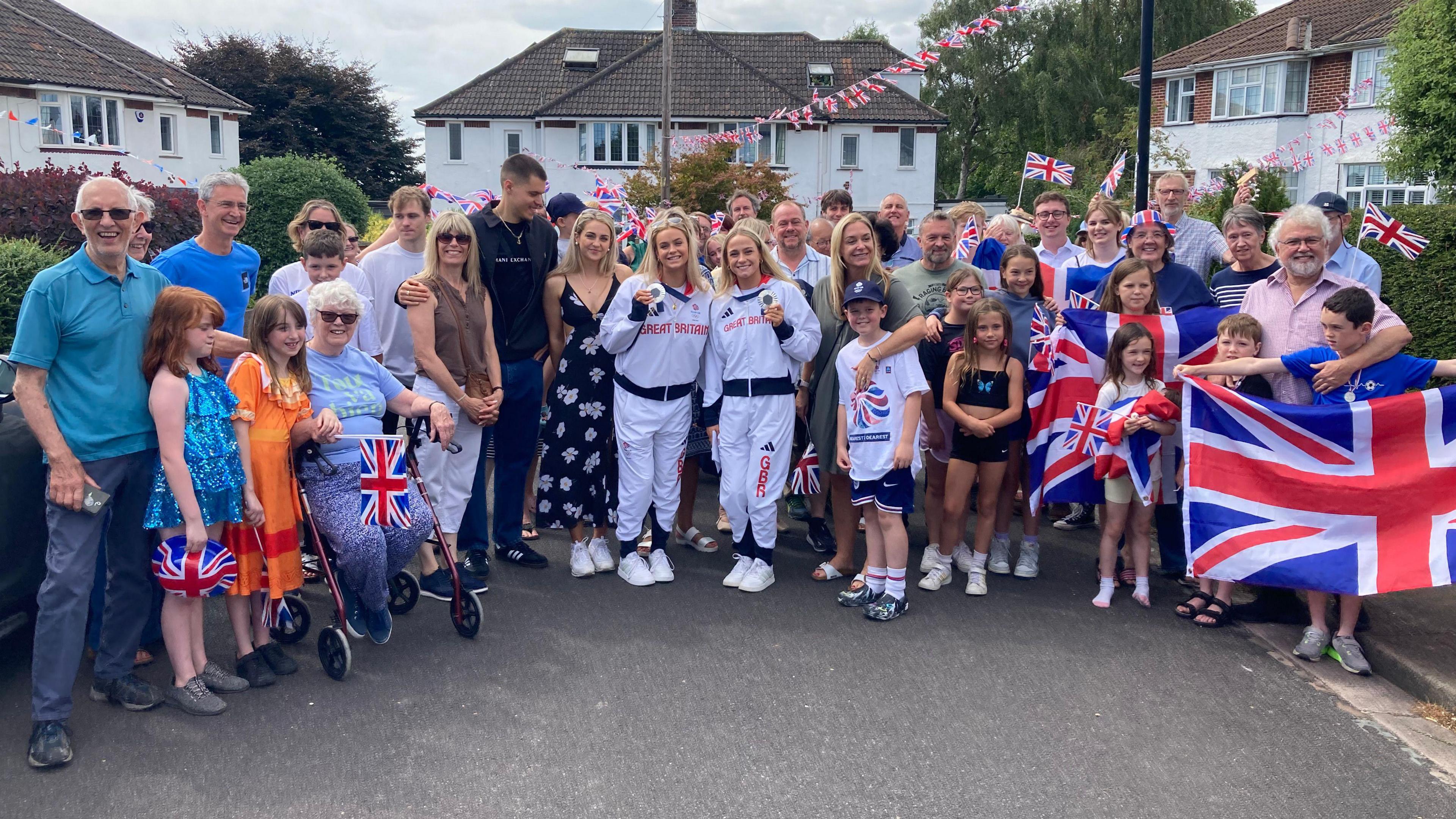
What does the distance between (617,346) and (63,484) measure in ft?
9.55

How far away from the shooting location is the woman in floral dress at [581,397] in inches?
256

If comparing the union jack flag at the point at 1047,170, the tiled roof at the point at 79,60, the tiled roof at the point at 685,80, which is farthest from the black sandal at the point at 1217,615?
the tiled roof at the point at 685,80

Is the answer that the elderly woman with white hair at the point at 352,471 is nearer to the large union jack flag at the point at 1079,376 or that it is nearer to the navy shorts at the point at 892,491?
the navy shorts at the point at 892,491

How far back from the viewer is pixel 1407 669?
4.94 meters

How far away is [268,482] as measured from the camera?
4.75 metres

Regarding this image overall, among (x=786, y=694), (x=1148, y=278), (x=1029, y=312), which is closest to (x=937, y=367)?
(x=1029, y=312)

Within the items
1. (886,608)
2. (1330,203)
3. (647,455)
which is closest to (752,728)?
(886,608)

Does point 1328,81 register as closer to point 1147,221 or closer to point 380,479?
point 1147,221

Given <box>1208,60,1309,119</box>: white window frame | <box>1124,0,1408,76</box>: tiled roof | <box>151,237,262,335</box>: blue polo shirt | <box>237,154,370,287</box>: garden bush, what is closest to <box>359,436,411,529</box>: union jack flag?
<box>151,237,262,335</box>: blue polo shirt

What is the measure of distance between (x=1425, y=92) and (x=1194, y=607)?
63.3 feet

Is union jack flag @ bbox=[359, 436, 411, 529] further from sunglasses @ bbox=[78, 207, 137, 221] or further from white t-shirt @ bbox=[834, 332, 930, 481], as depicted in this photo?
white t-shirt @ bbox=[834, 332, 930, 481]

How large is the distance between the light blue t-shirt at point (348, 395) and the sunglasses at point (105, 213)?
1.02 m

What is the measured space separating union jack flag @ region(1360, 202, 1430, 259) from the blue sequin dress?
7.18 metres

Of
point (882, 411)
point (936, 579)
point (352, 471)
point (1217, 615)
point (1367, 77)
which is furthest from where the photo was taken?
point (1367, 77)
